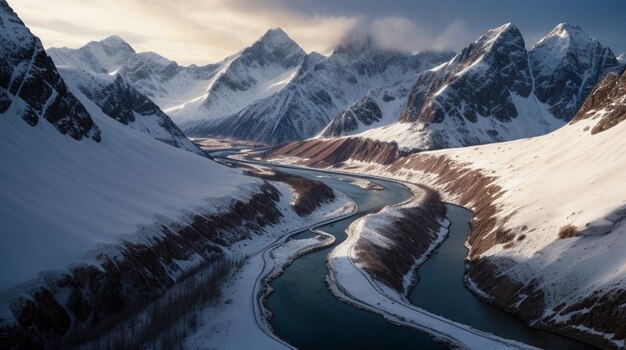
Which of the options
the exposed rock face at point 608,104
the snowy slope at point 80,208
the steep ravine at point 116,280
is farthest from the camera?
the exposed rock face at point 608,104

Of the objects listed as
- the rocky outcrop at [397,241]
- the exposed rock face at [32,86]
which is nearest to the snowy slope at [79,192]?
the exposed rock face at [32,86]

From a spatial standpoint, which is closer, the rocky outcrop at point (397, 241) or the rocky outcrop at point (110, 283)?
the rocky outcrop at point (110, 283)

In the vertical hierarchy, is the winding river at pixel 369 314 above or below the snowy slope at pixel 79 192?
below

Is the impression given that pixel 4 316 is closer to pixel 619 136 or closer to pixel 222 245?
pixel 222 245

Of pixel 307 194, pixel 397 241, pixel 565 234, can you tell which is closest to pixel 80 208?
pixel 397 241

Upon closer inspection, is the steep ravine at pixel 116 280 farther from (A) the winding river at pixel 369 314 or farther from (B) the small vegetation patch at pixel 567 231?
(B) the small vegetation patch at pixel 567 231

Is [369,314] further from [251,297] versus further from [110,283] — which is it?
[110,283]

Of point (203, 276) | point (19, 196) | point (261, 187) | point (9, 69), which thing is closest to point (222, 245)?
point (203, 276)
